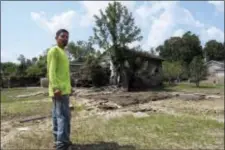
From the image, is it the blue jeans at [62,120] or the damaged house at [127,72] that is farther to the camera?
the damaged house at [127,72]

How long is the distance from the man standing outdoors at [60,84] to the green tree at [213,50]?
268 feet

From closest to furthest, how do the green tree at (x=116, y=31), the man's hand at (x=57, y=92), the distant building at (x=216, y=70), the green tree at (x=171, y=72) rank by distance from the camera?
the man's hand at (x=57, y=92), the green tree at (x=116, y=31), the green tree at (x=171, y=72), the distant building at (x=216, y=70)

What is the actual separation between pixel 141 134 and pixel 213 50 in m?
81.6

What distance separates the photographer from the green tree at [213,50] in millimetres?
84250

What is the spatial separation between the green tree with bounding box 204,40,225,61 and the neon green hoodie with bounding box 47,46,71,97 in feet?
268

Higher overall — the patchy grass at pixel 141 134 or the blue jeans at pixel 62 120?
the blue jeans at pixel 62 120

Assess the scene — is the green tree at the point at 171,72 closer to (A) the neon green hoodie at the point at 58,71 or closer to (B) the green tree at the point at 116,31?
(B) the green tree at the point at 116,31

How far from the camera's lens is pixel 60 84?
16.5 feet

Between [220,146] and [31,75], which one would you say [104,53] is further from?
[220,146]

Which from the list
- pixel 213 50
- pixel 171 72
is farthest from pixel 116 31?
pixel 213 50

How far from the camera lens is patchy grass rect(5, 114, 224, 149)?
5949 millimetres

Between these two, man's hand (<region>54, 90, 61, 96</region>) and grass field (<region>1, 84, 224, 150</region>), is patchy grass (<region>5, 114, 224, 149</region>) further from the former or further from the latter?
man's hand (<region>54, 90, 61, 96</region>)

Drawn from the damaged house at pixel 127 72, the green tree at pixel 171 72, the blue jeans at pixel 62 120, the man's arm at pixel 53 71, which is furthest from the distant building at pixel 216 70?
the man's arm at pixel 53 71

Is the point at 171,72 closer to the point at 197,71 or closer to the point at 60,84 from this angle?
the point at 197,71
